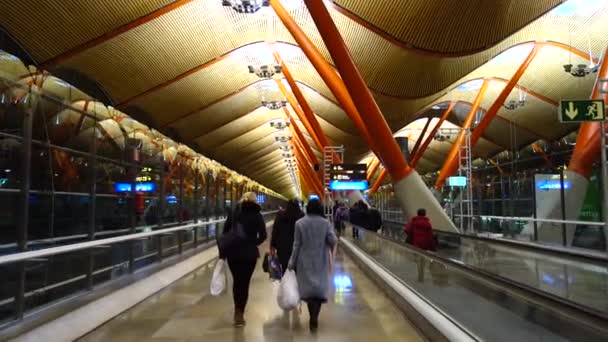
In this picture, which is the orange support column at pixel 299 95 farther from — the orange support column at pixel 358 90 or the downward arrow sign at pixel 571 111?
the downward arrow sign at pixel 571 111

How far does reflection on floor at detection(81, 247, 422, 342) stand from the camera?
6094 mm

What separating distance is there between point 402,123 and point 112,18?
2415 cm

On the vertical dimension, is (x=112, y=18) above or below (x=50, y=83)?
above

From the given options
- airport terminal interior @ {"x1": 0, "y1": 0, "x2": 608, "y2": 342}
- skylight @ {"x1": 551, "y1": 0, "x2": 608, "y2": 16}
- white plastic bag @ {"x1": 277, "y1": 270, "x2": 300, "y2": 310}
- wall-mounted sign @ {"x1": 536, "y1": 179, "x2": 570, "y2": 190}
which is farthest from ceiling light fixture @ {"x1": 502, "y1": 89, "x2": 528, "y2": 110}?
white plastic bag @ {"x1": 277, "y1": 270, "x2": 300, "y2": 310}

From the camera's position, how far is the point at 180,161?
14.3 m

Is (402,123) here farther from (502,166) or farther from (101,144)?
(101,144)

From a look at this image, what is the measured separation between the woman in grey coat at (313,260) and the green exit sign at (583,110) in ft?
13.9

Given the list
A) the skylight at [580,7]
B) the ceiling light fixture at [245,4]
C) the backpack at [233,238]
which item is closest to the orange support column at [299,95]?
the ceiling light fixture at [245,4]

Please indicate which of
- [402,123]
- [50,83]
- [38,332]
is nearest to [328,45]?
[50,83]

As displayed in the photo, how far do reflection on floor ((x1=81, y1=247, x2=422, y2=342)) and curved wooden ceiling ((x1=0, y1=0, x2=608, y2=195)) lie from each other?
12891 mm

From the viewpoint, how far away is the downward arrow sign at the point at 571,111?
829 cm

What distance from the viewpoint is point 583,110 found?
8.30m

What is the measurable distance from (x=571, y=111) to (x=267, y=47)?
24.1 m

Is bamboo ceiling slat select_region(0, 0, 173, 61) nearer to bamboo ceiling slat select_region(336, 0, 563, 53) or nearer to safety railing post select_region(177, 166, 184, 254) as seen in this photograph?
safety railing post select_region(177, 166, 184, 254)
